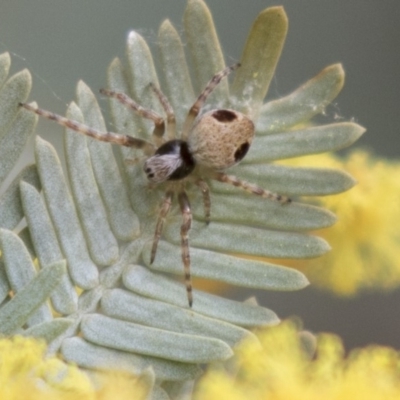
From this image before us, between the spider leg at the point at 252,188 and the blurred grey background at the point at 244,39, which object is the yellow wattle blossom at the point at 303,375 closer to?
the spider leg at the point at 252,188

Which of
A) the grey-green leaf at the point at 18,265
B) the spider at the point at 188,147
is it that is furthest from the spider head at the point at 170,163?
the grey-green leaf at the point at 18,265

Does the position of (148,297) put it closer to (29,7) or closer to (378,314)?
(378,314)

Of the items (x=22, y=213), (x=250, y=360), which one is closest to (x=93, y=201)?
(x=22, y=213)

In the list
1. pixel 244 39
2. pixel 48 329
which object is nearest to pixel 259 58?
pixel 48 329

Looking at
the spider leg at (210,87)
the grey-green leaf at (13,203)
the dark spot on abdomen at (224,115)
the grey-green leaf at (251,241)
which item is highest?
the spider leg at (210,87)

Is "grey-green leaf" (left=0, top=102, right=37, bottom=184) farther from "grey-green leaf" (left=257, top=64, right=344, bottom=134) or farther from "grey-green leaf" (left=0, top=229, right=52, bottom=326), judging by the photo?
"grey-green leaf" (left=257, top=64, right=344, bottom=134)

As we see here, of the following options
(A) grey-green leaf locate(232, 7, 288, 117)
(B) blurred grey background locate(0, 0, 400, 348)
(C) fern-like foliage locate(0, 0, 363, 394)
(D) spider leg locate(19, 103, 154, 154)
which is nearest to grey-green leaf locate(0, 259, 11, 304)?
(C) fern-like foliage locate(0, 0, 363, 394)
